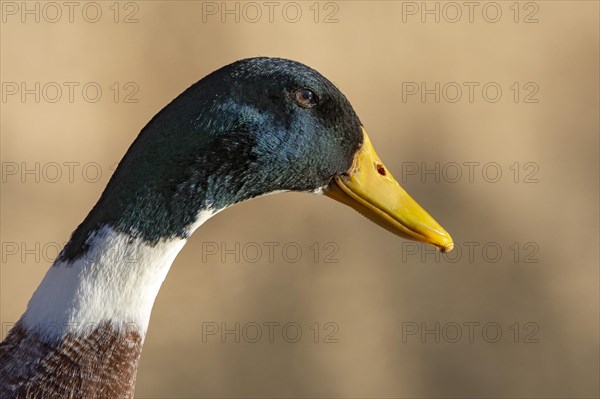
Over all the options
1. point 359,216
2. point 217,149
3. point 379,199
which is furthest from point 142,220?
point 359,216

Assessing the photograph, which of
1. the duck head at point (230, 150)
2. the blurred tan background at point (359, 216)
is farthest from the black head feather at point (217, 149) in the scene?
the blurred tan background at point (359, 216)

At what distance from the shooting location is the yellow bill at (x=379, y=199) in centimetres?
188

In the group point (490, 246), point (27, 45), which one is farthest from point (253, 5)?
point (490, 246)

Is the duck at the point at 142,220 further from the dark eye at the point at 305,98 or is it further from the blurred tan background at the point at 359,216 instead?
the blurred tan background at the point at 359,216

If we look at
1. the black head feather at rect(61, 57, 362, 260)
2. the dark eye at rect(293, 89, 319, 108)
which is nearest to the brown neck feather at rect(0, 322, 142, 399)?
the black head feather at rect(61, 57, 362, 260)

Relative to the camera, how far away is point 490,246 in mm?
4023

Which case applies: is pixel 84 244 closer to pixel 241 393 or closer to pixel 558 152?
pixel 241 393

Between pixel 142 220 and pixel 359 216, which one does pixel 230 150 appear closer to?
pixel 142 220

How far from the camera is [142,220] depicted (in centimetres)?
167

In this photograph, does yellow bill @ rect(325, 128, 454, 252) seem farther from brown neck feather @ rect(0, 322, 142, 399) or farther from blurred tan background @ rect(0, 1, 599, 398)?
blurred tan background @ rect(0, 1, 599, 398)

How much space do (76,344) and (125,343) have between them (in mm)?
66

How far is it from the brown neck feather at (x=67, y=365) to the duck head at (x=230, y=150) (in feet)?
0.41

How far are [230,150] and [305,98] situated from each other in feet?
0.47

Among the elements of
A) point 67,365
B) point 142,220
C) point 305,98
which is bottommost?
point 67,365
